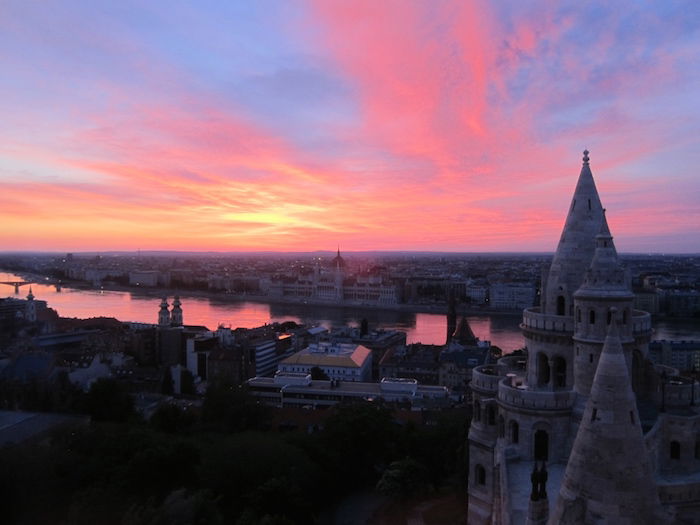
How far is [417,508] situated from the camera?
12.3 meters

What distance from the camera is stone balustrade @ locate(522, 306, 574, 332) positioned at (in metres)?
8.50

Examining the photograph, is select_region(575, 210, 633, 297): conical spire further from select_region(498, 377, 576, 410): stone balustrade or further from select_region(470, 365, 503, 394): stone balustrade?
select_region(470, 365, 503, 394): stone balustrade

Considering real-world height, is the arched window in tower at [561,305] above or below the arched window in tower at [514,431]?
above

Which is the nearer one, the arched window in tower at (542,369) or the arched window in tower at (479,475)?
the arched window in tower at (542,369)

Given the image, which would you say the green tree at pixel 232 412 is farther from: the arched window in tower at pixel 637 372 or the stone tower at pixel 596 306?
the arched window in tower at pixel 637 372

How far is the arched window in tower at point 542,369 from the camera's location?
8789 millimetres

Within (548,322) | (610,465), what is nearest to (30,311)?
(548,322)

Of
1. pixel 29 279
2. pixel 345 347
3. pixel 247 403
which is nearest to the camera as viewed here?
pixel 247 403

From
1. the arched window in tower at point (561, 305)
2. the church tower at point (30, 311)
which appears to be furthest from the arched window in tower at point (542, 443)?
the church tower at point (30, 311)

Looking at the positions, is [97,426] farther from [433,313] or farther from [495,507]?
[433,313]

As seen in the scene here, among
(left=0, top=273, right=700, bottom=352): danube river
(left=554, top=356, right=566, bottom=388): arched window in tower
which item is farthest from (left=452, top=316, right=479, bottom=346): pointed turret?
(left=554, top=356, right=566, bottom=388): arched window in tower

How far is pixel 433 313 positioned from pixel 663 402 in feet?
164

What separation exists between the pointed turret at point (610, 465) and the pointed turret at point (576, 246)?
4483 millimetres

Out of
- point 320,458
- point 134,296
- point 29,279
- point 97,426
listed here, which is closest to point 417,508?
point 320,458
